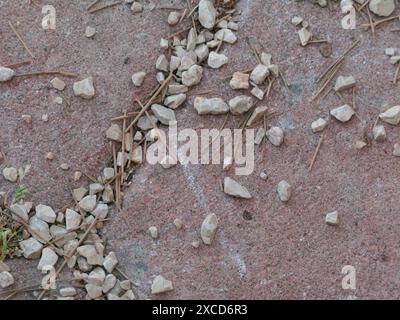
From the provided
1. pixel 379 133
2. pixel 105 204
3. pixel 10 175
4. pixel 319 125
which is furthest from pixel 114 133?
pixel 379 133

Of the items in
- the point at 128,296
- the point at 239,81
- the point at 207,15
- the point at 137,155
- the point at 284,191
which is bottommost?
the point at 128,296

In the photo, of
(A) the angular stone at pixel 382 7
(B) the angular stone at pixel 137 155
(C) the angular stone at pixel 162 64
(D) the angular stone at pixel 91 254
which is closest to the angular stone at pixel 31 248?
(D) the angular stone at pixel 91 254

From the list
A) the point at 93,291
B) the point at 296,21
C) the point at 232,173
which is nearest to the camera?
the point at 93,291

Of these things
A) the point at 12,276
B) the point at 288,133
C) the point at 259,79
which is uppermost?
the point at 259,79

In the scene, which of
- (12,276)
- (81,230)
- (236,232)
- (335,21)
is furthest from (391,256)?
(12,276)

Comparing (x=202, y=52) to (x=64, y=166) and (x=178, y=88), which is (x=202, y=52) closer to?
(x=178, y=88)
